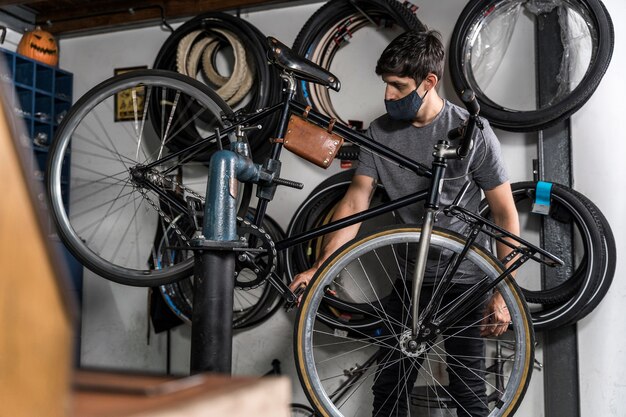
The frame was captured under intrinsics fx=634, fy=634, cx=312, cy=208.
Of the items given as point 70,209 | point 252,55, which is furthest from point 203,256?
point 70,209

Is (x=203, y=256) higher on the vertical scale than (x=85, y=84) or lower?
lower

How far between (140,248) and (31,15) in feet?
5.53

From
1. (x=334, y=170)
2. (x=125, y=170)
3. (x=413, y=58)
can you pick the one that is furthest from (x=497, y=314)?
(x=125, y=170)

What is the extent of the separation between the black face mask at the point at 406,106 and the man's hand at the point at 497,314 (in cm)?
72

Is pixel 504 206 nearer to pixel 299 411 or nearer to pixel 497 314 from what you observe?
pixel 497 314

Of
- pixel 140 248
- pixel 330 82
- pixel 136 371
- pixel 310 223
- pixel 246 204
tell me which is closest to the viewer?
pixel 136 371

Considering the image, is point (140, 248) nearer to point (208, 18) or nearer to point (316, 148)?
point (208, 18)

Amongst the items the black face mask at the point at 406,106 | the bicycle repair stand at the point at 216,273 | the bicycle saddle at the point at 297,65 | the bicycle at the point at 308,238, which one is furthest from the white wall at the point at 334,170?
the bicycle saddle at the point at 297,65

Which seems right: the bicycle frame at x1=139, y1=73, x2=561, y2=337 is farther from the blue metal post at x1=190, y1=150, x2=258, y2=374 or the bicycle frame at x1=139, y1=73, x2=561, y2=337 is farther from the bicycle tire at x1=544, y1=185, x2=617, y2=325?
the bicycle tire at x1=544, y1=185, x2=617, y2=325

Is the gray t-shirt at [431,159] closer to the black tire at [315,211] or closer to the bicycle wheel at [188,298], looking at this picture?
the black tire at [315,211]

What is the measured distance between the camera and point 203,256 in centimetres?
181

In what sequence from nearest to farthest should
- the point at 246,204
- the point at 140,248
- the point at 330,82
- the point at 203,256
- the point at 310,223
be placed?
the point at 203,256, the point at 330,82, the point at 246,204, the point at 310,223, the point at 140,248

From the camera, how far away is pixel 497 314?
7.00 ft

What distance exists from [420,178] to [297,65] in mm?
625
